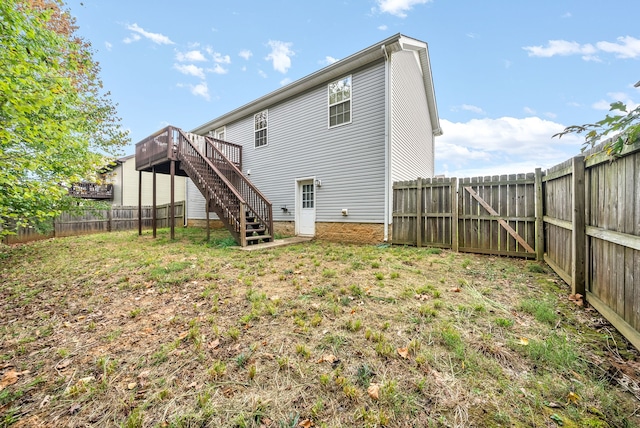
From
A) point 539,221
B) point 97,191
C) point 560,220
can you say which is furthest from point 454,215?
point 97,191

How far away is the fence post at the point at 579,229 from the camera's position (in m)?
3.19

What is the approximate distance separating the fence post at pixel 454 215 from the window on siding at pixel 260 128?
25.4ft

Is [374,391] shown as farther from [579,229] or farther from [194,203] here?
[194,203]

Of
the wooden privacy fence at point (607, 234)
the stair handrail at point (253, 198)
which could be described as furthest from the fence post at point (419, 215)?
the stair handrail at point (253, 198)

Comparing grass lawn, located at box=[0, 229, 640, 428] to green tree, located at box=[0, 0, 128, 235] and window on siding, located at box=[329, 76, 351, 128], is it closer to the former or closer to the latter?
green tree, located at box=[0, 0, 128, 235]

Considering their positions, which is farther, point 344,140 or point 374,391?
point 344,140

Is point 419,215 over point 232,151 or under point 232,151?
under

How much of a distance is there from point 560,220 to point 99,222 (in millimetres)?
19101

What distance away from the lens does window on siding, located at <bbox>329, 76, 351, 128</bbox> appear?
8.48m

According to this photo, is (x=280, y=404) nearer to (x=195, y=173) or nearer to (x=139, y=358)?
(x=139, y=358)

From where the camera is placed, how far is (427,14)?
9758 mm

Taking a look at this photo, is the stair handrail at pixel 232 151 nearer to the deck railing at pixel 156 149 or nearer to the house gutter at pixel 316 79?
the house gutter at pixel 316 79

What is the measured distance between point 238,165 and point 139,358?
10.4 m

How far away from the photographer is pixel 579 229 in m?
3.22
